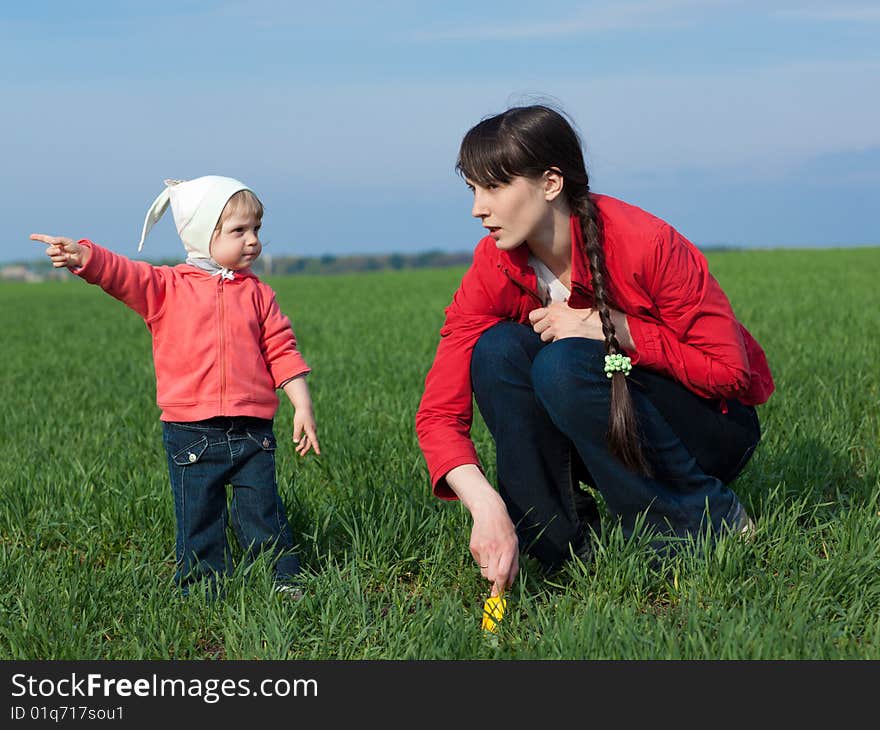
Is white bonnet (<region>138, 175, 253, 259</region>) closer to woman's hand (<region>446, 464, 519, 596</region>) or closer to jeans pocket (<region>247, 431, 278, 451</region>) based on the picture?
jeans pocket (<region>247, 431, 278, 451</region>)

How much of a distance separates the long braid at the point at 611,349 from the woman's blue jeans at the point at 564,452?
0.14ft

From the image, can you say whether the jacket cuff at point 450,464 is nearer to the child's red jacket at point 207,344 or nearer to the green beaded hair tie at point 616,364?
the green beaded hair tie at point 616,364

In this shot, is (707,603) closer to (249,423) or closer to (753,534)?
(753,534)

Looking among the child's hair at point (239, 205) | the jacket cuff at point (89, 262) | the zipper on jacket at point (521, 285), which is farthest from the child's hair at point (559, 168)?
the jacket cuff at point (89, 262)

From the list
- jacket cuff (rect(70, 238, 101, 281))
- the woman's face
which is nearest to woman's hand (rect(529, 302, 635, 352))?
the woman's face

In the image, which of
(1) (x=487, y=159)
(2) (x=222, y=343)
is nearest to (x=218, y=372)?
(2) (x=222, y=343)

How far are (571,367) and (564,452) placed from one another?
0.37 m

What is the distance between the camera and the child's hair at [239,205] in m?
3.27

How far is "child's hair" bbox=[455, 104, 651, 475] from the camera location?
9.36ft

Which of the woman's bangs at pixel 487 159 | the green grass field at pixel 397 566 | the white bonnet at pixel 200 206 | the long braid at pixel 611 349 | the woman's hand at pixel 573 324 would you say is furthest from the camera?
the white bonnet at pixel 200 206

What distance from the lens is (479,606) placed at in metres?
3.07

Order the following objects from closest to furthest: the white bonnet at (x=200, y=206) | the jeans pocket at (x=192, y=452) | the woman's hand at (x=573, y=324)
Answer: the woman's hand at (x=573, y=324) < the white bonnet at (x=200, y=206) < the jeans pocket at (x=192, y=452)

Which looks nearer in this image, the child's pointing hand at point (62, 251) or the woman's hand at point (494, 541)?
the woman's hand at point (494, 541)

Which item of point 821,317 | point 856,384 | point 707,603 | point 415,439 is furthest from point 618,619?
point 821,317
